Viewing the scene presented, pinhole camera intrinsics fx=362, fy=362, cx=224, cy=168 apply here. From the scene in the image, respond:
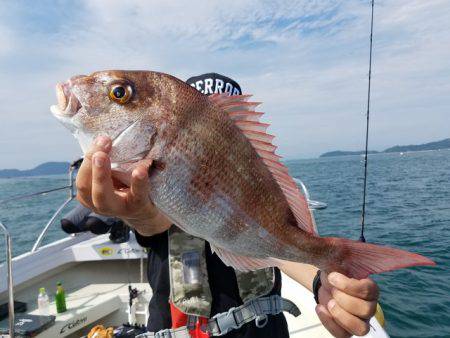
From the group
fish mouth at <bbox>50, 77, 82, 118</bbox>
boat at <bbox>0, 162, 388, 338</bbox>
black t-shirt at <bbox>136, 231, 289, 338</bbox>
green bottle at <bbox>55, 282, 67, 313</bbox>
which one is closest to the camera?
fish mouth at <bbox>50, 77, 82, 118</bbox>

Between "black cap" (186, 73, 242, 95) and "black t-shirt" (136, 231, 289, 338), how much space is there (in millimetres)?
1173

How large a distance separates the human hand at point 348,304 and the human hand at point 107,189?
3.27ft

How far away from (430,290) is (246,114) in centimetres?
947

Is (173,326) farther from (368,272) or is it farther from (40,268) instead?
(40,268)

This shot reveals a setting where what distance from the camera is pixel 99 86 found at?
1.68 metres

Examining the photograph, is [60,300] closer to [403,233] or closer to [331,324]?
[331,324]

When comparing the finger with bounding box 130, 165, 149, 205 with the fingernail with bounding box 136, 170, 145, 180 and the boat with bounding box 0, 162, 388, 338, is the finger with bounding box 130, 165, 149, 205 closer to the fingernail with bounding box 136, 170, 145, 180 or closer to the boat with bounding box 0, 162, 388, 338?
the fingernail with bounding box 136, 170, 145, 180

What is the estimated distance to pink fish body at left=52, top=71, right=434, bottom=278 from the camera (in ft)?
5.32

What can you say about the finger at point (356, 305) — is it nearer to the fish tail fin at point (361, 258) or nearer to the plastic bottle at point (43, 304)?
the fish tail fin at point (361, 258)

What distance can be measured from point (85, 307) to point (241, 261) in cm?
418

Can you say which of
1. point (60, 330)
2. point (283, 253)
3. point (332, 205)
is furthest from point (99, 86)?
point (332, 205)

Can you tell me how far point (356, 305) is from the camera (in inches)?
69.5

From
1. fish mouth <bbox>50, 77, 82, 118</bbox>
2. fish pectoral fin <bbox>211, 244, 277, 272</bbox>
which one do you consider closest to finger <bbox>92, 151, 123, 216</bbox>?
fish mouth <bbox>50, 77, 82, 118</bbox>

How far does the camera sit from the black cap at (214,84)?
2.89m
